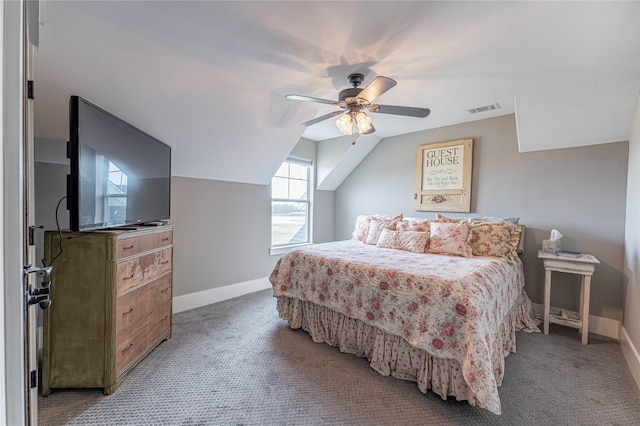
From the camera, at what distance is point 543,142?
295 cm

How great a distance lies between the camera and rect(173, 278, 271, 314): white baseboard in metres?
3.09

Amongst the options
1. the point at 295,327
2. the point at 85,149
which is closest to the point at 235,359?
the point at 295,327

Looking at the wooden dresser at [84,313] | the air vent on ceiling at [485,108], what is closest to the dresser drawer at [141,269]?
the wooden dresser at [84,313]

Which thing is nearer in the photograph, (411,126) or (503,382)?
(503,382)

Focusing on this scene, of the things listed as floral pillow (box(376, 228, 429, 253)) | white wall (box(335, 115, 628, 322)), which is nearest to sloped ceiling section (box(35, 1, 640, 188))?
white wall (box(335, 115, 628, 322))

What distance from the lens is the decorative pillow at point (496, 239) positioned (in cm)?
266

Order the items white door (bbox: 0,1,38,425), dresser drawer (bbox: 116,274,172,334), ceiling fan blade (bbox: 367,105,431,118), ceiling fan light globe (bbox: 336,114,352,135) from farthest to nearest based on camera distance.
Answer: ceiling fan light globe (bbox: 336,114,352,135) → ceiling fan blade (bbox: 367,105,431,118) → dresser drawer (bbox: 116,274,172,334) → white door (bbox: 0,1,38,425)

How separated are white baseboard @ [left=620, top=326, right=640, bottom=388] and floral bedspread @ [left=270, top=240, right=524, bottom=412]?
0.77m

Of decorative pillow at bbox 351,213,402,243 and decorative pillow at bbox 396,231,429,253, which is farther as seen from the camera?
decorative pillow at bbox 351,213,402,243

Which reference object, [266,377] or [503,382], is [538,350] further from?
[266,377]

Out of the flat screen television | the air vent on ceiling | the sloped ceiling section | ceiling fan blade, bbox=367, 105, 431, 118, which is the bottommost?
the flat screen television

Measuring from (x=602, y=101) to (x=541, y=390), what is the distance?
244cm

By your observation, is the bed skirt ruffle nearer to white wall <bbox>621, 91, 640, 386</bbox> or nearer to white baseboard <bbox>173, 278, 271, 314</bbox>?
white wall <bbox>621, 91, 640, 386</bbox>

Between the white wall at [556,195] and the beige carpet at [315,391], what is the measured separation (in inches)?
23.9
